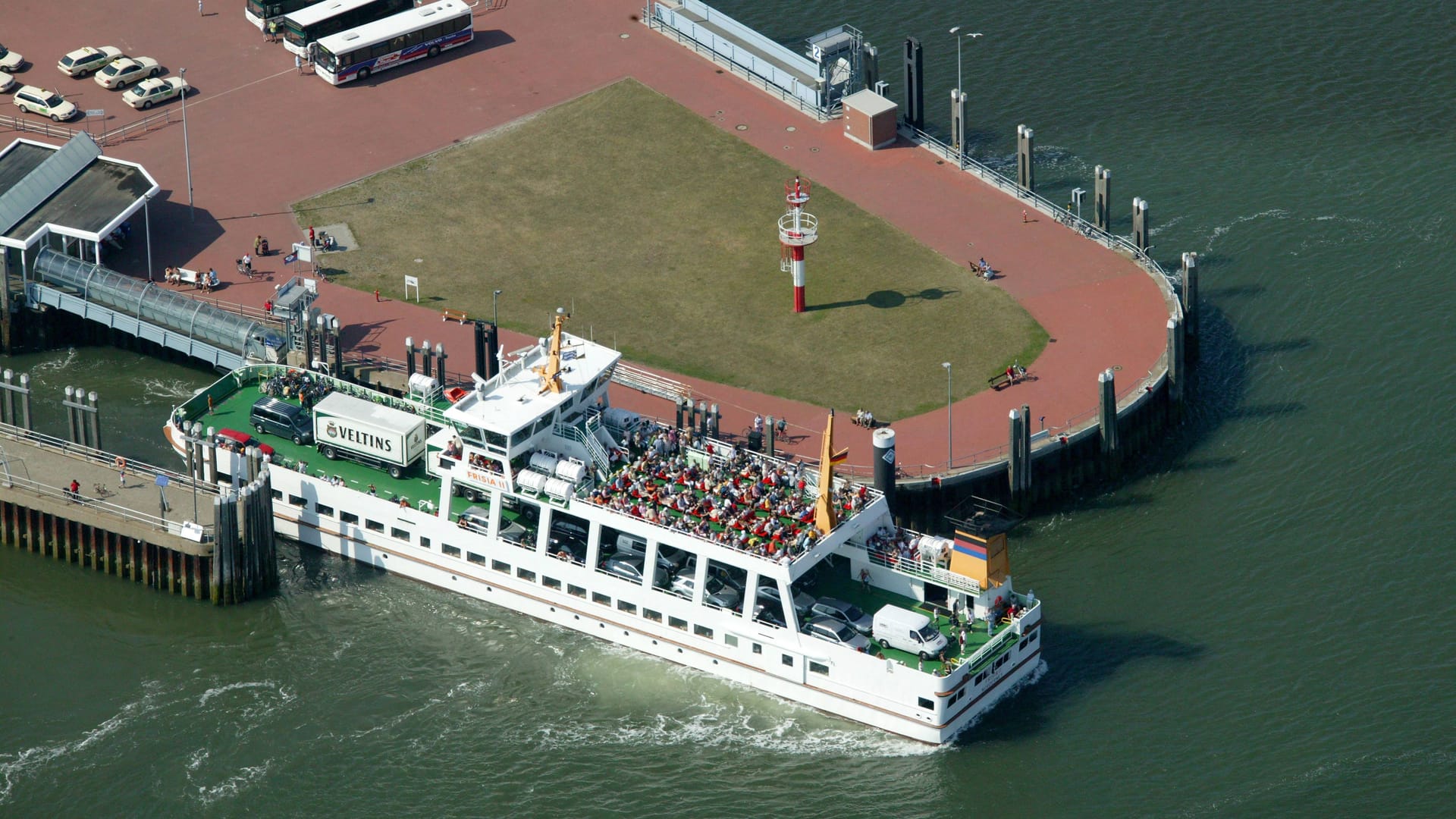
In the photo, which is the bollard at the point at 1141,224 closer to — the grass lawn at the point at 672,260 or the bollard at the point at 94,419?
the grass lawn at the point at 672,260

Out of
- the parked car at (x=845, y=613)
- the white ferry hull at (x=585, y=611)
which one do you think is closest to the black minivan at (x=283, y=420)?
the white ferry hull at (x=585, y=611)

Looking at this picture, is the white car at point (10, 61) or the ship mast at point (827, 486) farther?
the white car at point (10, 61)

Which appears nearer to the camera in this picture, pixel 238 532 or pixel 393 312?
pixel 238 532

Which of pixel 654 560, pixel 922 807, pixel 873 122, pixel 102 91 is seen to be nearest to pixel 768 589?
pixel 654 560

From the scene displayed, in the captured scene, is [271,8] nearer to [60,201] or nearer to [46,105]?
[46,105]

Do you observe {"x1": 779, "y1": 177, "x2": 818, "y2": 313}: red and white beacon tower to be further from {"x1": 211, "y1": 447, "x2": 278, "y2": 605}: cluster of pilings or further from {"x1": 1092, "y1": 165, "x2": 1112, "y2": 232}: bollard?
{"x1": 211, "y1": 447, "x2": 278, "y2": 605}: cluster of pilings

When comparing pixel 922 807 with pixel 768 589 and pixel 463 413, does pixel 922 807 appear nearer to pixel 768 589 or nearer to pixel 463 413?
pixel 768 589
